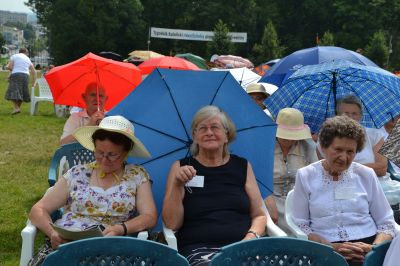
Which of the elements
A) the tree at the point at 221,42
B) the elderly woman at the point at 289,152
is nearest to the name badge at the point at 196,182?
the elderly woman at the point at 289,152

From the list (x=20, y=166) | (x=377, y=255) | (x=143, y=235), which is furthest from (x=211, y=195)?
(x=20, y=166)

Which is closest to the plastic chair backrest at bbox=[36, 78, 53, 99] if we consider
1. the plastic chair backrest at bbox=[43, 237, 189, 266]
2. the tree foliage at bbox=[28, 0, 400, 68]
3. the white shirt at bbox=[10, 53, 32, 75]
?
the white shirt at bbox=[10, 53, 32, 75]

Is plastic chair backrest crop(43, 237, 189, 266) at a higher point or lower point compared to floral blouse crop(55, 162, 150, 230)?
higher

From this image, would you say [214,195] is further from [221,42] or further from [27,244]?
[221,42]

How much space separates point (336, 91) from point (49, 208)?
2657 millimetres

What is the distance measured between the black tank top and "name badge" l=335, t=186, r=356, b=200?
1.85 feet

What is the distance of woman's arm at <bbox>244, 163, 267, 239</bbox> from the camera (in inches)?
131

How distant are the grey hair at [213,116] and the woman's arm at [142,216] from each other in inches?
16.9

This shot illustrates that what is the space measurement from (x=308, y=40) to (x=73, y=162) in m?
46.6

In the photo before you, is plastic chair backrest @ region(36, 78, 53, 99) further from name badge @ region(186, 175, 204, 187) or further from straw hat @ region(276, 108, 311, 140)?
name badge @ region(186, 175, 204, 187)

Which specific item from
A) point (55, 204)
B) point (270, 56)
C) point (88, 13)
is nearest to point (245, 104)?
point (55, 204)

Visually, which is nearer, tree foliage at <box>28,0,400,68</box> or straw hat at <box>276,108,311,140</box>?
straw hat at <box>276,108,311,140</box>

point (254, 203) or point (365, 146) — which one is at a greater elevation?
point (365, 146)

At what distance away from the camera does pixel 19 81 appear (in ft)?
46.0
